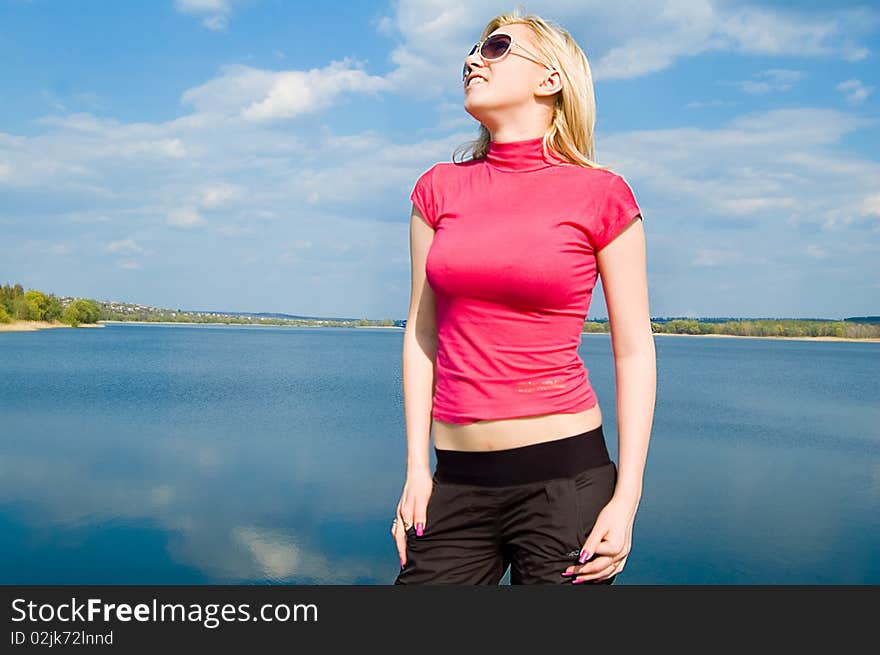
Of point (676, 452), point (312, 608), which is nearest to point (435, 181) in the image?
point (312, 608)

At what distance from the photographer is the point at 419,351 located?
1.80 metres

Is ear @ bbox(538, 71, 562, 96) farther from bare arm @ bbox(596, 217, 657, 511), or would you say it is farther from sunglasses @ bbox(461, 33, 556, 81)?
bare arm @ bbox(596, 217, 657, 511)

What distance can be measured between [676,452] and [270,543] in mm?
8280

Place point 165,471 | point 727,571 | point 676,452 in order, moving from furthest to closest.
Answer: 1. point 676,452
2. point 165,471
3. point 727,571

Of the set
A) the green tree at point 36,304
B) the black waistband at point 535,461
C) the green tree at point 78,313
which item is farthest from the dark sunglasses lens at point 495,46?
the green tree at point 78,313

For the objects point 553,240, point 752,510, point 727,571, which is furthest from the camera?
point 752,510

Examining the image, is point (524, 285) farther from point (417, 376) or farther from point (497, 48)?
point (497, 48)

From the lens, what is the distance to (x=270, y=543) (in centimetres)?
833

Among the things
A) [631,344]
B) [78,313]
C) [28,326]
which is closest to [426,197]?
[631,344]

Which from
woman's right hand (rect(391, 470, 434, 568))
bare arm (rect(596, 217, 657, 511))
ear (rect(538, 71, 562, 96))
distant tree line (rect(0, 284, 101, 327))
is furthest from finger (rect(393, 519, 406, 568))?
distant tree line (rect(0, 284, 101, 327))

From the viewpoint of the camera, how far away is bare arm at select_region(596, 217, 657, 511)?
1.65m

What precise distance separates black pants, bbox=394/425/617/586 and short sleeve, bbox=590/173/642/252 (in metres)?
0.42

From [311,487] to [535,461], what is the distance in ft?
29.5

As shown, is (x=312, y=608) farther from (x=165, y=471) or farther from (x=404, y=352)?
(x=165, y=471)
